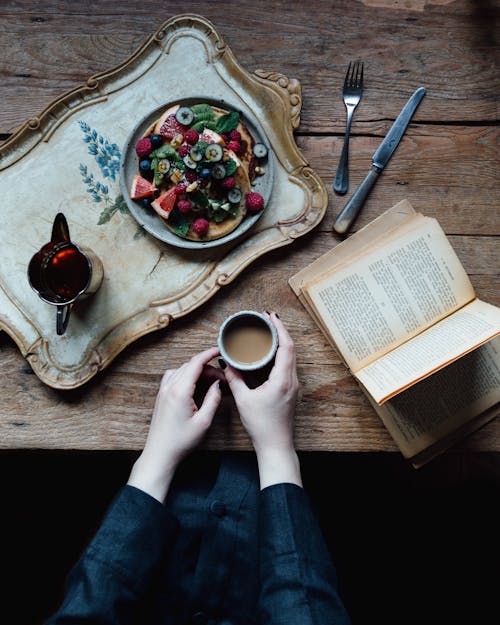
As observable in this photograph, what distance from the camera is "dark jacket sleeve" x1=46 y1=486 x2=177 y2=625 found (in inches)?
37.5

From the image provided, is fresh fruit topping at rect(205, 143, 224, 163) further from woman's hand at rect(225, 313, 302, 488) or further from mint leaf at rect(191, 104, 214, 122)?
woman's hand at rect(225, 313, 302, 488)

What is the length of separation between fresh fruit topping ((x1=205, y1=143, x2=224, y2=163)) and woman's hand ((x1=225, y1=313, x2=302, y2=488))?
1.27 ft

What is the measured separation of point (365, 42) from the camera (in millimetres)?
1157

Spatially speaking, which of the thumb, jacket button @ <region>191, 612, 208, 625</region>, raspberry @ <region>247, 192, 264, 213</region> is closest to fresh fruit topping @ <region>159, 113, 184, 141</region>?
raspberry @ <region>247, 192, 264, 213</region>

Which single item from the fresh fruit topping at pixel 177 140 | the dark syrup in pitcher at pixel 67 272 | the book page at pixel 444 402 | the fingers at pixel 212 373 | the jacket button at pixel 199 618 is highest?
the fresh fruit topping at pixel 177 140

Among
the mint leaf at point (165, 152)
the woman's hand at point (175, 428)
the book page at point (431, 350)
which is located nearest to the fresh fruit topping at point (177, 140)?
the mint leaf at point (165, 152)

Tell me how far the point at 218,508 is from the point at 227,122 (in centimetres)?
83

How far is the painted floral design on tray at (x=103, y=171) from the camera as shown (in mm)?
1125

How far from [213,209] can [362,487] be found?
1.01 m

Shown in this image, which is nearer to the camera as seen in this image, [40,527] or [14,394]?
[14,394]

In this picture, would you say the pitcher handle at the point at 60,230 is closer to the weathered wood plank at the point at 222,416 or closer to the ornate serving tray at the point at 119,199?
the ornate serving tray at the point at 119,199

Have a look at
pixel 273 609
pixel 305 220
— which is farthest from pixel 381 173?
pixel 273 609

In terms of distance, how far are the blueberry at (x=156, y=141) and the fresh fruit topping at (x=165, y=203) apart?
106 mm

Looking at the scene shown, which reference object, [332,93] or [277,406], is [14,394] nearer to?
[277,406]
